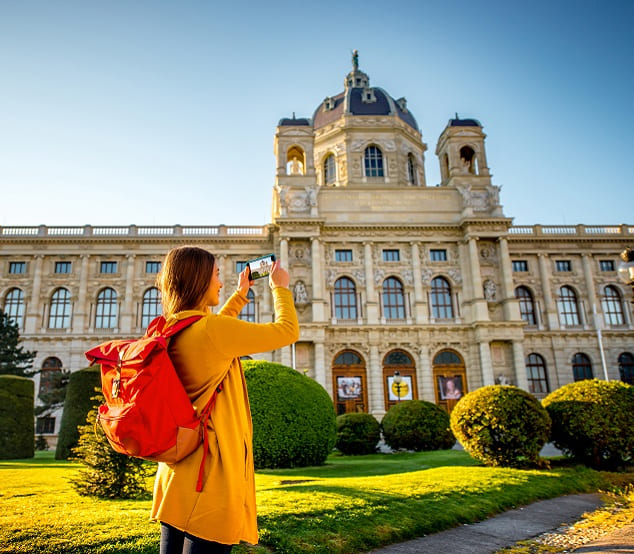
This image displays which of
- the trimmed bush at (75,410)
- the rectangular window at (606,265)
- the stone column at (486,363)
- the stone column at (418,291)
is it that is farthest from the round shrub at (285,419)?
the rectangular window at (606,265)

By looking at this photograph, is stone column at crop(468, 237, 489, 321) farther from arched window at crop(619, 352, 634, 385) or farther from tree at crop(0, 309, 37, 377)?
tree at crop(0, 309, 37, 377)

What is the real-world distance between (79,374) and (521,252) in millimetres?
32591

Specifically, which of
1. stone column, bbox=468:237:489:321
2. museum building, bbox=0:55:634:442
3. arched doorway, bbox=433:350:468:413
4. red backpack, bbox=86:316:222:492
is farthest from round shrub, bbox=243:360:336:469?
stone column, bbox=468:237:489:321

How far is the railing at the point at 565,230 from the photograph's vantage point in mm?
40500

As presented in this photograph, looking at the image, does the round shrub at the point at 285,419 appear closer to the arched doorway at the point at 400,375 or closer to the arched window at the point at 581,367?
the arched doorway at the point at 400,375

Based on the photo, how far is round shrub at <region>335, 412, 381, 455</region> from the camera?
2041cm

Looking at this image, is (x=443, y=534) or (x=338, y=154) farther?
(x=338, y=154)

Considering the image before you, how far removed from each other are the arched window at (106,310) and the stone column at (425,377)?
2087cm

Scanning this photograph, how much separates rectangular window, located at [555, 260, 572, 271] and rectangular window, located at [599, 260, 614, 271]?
240 cm

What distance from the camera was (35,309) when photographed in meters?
36.1

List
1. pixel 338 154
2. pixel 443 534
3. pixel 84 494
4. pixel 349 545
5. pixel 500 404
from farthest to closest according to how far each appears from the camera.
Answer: pixel 338 154 < pixel 500 404 < pixel 84 494 < pixel 443 534 < pixel 349 545

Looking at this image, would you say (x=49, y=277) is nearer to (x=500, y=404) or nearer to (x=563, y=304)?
(x=500, y=404)

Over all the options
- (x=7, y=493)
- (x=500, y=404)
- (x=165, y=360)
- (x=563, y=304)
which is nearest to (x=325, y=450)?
(x=500, y=404)

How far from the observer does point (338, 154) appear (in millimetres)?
44281
